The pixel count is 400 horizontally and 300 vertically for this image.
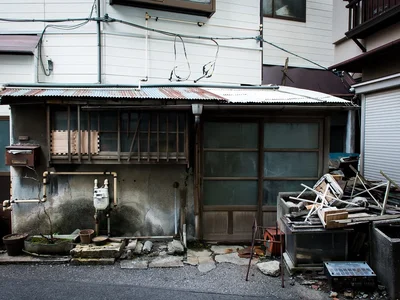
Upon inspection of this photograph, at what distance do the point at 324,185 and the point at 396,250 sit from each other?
2.13 m

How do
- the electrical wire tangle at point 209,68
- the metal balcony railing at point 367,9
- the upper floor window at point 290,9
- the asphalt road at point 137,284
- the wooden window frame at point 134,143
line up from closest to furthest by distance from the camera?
the asphalt road at point 137,284
the wooden window frame at point 134,143
the metal balcony railing at point 367,9
the electrical wire tangle at point 209,68
the upper floor window at point 290,9

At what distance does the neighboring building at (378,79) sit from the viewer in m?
8.53

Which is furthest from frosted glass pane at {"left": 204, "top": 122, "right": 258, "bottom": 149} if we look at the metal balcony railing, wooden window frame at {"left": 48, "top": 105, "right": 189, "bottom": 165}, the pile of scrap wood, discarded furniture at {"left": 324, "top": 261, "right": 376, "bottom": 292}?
the metal balcony railing

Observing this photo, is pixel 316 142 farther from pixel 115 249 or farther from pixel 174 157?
pixel 115 249

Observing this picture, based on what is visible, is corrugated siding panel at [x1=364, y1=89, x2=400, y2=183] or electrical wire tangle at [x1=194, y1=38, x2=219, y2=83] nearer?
corrugated siding panel at [x1=364, y1=89, x2=400, y2=183]

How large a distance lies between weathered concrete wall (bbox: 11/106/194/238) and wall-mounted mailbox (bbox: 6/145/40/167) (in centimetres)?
35

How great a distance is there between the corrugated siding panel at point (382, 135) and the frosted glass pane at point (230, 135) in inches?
191

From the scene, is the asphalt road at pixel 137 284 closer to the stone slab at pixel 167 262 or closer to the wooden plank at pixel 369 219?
the stone slab at pixel 167 262

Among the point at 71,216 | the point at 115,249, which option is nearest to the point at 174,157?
the point at 115,249

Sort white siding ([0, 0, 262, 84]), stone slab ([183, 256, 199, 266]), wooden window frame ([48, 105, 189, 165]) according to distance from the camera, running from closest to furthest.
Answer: stone slab ([183, 256, 199, 266]), wooden window frame ([48, 105, 189, 165]), white siding ([0, 0, 262, 84])

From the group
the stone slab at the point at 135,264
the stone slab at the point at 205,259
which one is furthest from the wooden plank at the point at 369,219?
the stone slab at the point at 135,264

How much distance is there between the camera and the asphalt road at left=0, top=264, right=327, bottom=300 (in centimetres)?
477

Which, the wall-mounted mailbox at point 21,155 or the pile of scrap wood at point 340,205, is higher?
the wall-mounted mailbox at point 21,155

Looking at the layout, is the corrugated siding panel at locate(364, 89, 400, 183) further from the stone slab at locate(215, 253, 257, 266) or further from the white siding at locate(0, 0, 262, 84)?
the stone slab at locate(215, 253, 257, 266)
